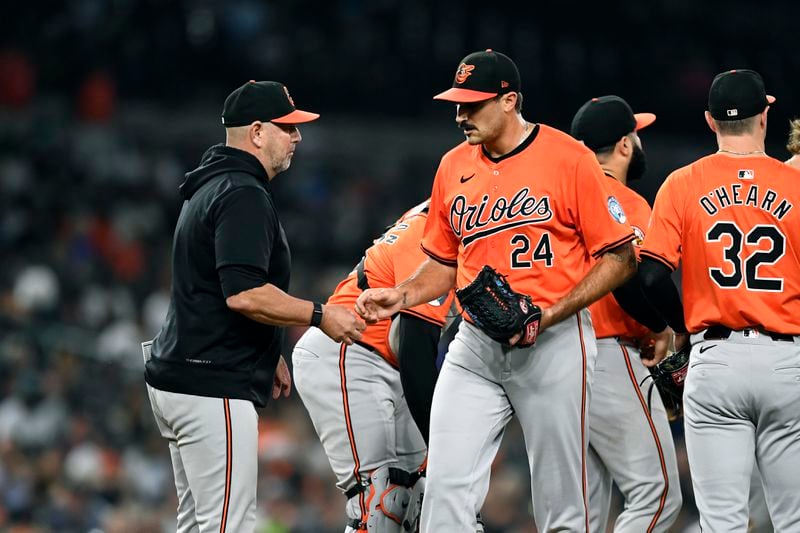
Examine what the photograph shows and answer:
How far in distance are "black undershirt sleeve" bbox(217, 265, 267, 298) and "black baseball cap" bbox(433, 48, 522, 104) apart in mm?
1049

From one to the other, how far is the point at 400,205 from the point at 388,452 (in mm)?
10067

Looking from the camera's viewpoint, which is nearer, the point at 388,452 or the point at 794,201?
the point at 794,201

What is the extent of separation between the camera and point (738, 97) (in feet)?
15.1

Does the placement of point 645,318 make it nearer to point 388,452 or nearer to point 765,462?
point 765,462

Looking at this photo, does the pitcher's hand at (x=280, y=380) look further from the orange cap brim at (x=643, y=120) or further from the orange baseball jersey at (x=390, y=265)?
the orange cap brim at (x=643, y=120)

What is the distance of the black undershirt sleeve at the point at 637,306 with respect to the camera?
4969 mm

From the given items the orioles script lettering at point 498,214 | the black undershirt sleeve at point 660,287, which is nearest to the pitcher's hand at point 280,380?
the orioles script lettering at point 498,214

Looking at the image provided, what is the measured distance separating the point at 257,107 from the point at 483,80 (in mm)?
988

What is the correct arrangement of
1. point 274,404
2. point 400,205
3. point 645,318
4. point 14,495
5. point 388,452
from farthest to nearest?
point 400,205
point 274,404
point 14,495
point 388,452
point 645,318

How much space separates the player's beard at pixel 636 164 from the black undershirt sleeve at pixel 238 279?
212 centimetres

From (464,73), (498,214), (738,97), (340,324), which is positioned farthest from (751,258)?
(340,324)

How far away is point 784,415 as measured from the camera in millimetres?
4387

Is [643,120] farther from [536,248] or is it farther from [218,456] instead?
[218,456]

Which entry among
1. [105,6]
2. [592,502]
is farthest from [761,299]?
[105,6]
